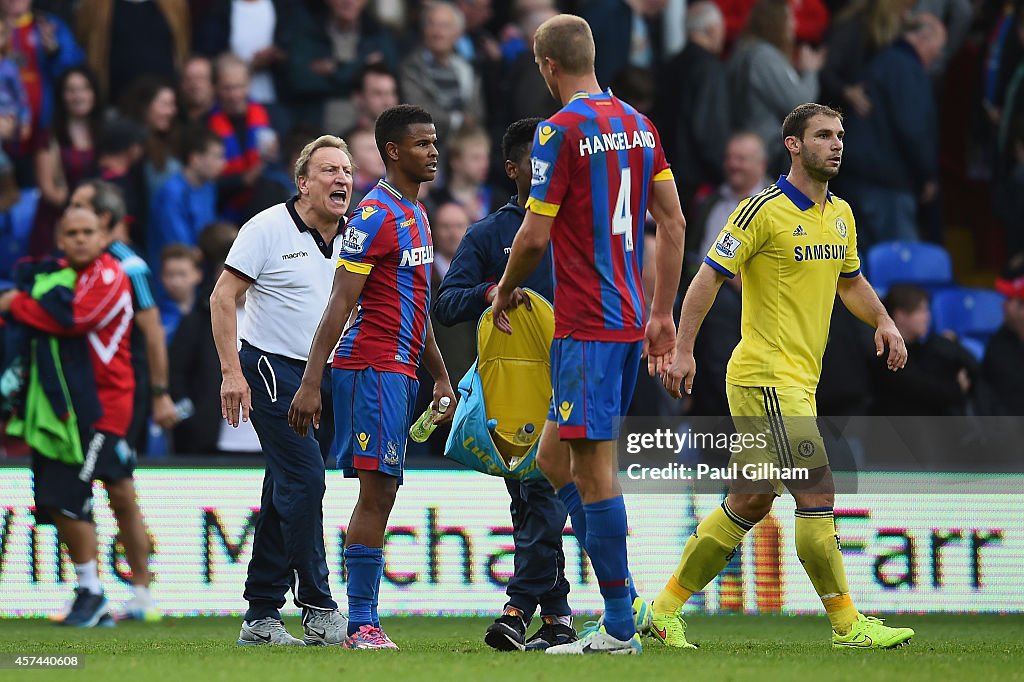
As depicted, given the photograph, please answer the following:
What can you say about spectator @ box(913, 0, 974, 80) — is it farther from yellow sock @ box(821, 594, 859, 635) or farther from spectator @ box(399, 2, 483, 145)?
yellow sock @ box(821, 594, 859, 635)

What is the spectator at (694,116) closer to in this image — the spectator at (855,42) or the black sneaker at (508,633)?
the spectator at (855,42)

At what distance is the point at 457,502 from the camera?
1102 centimetres

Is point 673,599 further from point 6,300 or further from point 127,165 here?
point 127,165

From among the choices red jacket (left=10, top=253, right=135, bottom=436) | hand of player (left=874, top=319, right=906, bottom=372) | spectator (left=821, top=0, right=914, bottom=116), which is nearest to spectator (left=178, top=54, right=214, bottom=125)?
red jacket (left=10, top=253, right=135, bottom=436)

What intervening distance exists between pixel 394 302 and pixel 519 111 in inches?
274

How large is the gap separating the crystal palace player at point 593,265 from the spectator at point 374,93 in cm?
686

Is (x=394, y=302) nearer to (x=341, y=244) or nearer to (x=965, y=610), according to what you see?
(x=341, y=244)

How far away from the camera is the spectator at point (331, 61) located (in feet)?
48.8

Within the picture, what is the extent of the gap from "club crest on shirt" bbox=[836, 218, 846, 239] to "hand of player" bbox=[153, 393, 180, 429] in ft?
15.5

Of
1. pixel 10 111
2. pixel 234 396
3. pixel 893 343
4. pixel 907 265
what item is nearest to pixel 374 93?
pixel 10 111

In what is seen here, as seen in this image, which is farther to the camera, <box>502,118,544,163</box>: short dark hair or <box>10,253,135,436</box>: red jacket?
<box>10,253,135,436</box>: red jacket

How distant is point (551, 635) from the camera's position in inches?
324

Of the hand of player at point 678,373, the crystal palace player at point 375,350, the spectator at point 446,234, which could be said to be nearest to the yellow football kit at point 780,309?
the hand of player at point 678,373

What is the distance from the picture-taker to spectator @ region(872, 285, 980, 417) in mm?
12578
